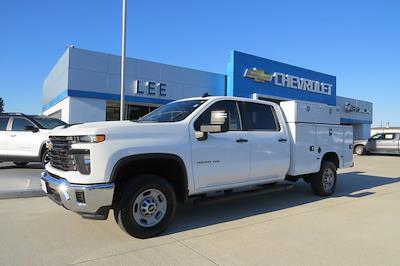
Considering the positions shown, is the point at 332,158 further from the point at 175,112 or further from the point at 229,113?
the point at 175,112

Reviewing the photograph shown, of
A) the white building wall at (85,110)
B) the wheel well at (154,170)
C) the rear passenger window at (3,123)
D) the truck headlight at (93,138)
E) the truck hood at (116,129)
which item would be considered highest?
the white building wall at (85,110)

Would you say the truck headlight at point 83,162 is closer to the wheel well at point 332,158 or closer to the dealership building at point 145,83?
the wheel well at point 332,158

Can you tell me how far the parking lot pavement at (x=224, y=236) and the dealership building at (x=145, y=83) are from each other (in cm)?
1146

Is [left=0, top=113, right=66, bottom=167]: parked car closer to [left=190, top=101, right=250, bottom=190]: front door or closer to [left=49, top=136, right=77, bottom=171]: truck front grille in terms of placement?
[left=49, top=136, right=77, bottom=171]: truck front grille

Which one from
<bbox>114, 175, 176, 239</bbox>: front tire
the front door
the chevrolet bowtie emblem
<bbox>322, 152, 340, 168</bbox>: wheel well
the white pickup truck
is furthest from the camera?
the chevrolet bowtie emblem

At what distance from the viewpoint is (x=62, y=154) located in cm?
521

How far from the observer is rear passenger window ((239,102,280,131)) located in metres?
6.68

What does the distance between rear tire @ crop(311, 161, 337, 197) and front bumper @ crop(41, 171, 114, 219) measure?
205 inches

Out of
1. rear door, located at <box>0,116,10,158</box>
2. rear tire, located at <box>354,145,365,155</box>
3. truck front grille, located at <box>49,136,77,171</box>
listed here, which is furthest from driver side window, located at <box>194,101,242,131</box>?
rear tire, located at <box>354,145,365,155</box>

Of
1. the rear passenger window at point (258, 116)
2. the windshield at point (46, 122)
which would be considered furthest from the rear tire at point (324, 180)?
the windshield at point (46, 122)

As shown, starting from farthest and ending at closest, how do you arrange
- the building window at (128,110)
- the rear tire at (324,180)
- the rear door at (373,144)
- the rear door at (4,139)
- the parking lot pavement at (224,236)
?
the rear door at (373,144)
the building window at (128,110)
the rear door at (4,139)
the rear tire at (324,180)
the parking lot pavement at (224,236)

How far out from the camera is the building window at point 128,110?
19.9 meters

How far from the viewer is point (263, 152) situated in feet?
22.0

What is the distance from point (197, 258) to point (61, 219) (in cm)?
283
